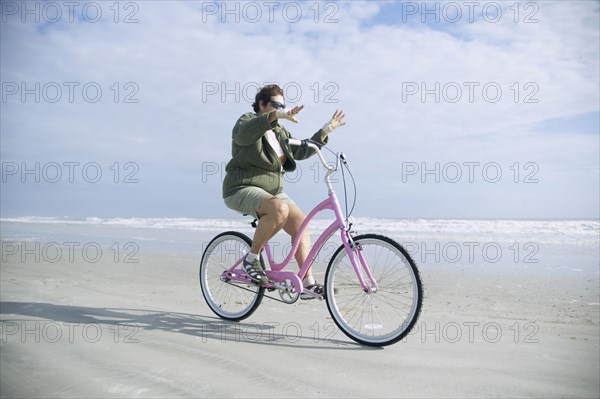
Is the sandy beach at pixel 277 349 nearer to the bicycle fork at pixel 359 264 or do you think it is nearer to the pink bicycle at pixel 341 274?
the pink bicycle at pixel 341 274

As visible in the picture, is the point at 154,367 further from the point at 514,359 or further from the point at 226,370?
the point at 514,359

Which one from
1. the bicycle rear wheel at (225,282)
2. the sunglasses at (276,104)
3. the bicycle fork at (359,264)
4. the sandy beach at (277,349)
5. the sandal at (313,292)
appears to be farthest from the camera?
the bicycle rear wheel at (225,282)

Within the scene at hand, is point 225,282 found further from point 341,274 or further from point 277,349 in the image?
point 277,349

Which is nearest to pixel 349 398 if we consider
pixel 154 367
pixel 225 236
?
pixel 154 367

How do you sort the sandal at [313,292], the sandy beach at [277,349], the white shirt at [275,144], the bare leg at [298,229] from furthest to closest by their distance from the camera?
the white shirt at [275,144] < the bare leg at [298,229] < the sandal at [313,292] < the sandy beach at [277,349]

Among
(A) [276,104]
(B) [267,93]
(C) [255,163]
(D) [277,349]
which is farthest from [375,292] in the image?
(B) [267,93]

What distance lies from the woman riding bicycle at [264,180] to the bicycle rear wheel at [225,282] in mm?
475

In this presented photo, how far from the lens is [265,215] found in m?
3.69

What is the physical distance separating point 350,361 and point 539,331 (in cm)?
189

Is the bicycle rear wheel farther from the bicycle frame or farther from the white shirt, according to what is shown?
the white shirt

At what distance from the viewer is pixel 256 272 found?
3.74 metres

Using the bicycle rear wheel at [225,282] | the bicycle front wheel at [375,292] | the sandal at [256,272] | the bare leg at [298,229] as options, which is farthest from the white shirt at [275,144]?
the bicycle front wheel at [375,292]

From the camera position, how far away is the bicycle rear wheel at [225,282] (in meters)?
4.16

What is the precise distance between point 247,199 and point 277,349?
1389 mm
